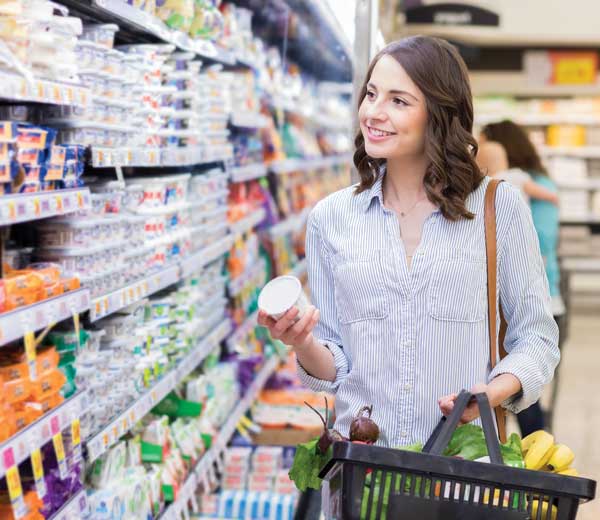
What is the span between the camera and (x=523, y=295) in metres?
2.04

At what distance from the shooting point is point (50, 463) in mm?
2465

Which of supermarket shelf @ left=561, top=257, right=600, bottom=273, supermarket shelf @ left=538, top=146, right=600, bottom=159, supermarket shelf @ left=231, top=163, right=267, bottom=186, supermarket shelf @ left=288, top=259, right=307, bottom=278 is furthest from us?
supermarket shelf @ left=538, top=146, right=600, bottom=159

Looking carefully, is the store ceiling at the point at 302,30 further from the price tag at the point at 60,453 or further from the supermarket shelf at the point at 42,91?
the price tag at the point at 60,453

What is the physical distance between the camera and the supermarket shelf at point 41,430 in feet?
6.62

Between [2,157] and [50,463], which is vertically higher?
[2,157]

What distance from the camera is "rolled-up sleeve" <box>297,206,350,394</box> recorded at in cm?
213

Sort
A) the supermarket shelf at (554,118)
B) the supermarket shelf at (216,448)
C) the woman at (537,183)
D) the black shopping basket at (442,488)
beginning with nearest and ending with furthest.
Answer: the black shopping basket at (442,488), the supermarket shelf at (216,448), the woman at (537,183), the supermarket shelf at (554,118)

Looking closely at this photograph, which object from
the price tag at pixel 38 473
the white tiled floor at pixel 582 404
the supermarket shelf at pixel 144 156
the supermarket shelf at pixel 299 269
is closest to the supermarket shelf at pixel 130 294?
the supermarket shelf at pixel 144 156

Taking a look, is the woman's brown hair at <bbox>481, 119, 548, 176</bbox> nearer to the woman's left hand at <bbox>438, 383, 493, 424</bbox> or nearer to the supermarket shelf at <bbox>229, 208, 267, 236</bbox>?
the supermarket shelf at <bbox>229, 208, 267, 236</bbox>

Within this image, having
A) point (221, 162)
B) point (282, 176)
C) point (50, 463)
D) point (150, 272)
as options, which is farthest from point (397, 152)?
point (282, 176)

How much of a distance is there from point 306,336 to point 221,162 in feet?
9.40

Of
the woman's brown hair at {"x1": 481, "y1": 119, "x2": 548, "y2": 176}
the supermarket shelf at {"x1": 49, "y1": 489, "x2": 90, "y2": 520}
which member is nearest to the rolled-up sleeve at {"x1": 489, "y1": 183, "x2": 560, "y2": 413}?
the supermarket shelf at {"x1": 49, "y1": 489, "x2": 90, "y2": 520}

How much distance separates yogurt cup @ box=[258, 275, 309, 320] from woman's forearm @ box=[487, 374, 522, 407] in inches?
16.4

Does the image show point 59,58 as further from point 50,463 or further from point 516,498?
point 516,498
